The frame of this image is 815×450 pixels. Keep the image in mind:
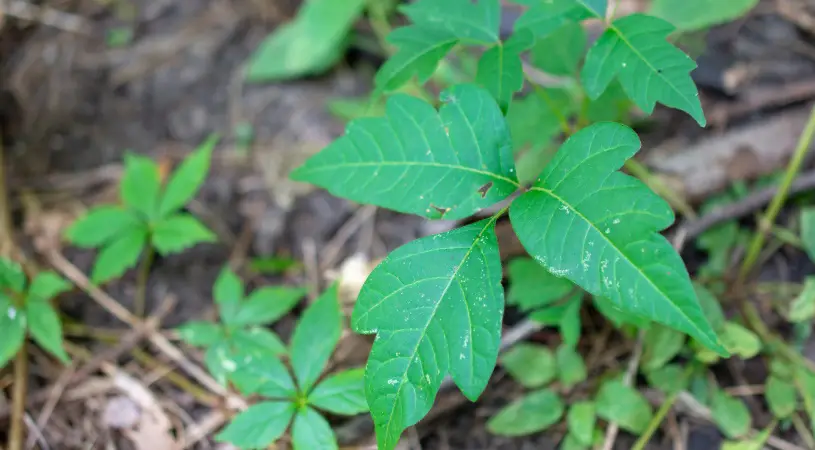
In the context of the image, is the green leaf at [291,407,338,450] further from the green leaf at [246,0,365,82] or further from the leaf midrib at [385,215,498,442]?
the green leaf at [246,0,365,82]

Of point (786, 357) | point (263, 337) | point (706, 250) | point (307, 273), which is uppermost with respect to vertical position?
point (263, 337)

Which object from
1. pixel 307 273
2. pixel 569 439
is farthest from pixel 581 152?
pixel 307 273

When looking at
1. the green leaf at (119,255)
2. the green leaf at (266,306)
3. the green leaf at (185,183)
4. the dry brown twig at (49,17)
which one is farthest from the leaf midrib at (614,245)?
the dry brown twig at (49,17)

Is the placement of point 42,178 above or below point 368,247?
above

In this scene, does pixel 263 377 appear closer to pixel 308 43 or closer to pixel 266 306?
pixel 266 306

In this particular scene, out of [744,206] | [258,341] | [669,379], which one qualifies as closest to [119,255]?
[258,341]

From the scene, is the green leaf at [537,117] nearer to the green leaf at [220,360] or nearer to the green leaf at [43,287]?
the green leaf at [220,360]

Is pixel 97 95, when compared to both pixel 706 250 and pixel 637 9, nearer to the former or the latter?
pixel 637 9
